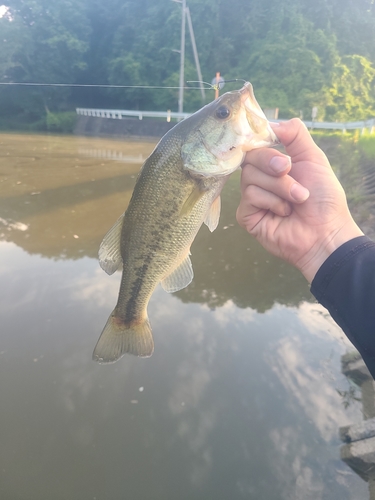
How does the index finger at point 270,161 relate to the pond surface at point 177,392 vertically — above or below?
above

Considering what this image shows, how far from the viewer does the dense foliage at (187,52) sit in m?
26.5

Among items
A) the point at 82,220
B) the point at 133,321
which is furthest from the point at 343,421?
the point at 82,220

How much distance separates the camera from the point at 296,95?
26.9 m

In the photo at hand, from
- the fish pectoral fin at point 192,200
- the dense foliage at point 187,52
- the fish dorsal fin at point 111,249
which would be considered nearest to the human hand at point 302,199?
the fish pectoral fin at point 192,200

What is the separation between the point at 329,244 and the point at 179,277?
84cm

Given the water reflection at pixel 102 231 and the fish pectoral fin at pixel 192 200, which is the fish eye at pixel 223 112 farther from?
the water reflection at pixel 102 231

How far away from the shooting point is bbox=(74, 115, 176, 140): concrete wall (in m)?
23.4

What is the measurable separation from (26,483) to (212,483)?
1.37 m

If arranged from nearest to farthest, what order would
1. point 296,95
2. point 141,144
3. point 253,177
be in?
point 253,177 < point 141,144 < point 296,95

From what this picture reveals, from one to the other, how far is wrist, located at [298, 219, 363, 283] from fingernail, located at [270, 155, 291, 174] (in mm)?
471

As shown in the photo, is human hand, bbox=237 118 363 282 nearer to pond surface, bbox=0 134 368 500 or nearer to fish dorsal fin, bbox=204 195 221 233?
fish dorsal fin, bbox=204 195 221 233

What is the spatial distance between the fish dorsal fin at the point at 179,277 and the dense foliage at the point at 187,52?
25.5 meters

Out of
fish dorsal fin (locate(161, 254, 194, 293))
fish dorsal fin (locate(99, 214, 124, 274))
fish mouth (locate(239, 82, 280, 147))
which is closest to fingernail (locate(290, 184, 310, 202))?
fish mouth (locate(239, 82, 280, 147))

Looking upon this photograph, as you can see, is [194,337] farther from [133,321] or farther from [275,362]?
[133,321]
